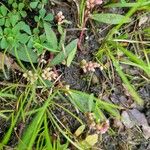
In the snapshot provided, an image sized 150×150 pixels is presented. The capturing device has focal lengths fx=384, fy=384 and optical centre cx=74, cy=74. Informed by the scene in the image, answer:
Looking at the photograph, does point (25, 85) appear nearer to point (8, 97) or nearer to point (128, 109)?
point (8, 97)

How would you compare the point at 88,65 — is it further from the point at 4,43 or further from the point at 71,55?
the point at 4,43

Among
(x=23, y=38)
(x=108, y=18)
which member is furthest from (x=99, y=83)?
(x=23, y=38)

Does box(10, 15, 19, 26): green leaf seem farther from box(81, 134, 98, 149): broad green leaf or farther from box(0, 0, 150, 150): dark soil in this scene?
box(81, 134, 98, 149): broad green leaf

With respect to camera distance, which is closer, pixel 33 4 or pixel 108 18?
pixel 33 4

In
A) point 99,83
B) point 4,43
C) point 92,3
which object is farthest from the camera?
point 99,83

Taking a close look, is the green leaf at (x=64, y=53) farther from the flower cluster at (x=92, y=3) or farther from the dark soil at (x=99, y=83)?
the flower cluster at (x=92, y=3)

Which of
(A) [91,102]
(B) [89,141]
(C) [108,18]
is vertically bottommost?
(B) [89,141]
